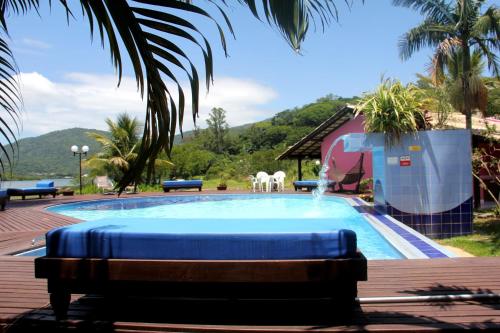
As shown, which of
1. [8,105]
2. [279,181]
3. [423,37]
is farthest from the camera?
[279,181]

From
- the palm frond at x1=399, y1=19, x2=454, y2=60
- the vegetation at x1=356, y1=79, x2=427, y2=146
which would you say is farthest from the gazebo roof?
the vegetation at x1=356, y1=79, x2=427, y2=146

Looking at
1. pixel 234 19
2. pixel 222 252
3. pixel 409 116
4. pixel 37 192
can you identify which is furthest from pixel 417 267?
pixel 37 192

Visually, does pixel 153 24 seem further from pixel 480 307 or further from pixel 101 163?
pixel 101 163

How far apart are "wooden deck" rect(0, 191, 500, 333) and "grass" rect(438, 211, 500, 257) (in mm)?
3125

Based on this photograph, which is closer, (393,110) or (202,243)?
(202,243)

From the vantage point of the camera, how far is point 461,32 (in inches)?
440

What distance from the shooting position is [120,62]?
76.6 inches

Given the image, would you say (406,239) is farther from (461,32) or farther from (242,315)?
(461,32)

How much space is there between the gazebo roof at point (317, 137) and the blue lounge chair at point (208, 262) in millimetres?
13758

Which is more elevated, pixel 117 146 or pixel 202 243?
pixel 117 146

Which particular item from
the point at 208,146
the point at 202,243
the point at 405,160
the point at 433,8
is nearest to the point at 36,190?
the point at 405,160

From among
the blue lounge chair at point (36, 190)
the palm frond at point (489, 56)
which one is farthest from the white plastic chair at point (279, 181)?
the blue lounge chair at point (36, 190)

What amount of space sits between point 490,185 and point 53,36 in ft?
43.3

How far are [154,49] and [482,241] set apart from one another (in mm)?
7014
